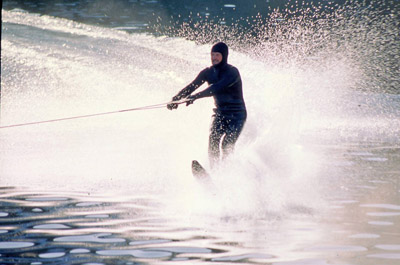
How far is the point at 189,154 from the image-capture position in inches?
552

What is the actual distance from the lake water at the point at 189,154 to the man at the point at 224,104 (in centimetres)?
25

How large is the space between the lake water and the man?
25 centimetres

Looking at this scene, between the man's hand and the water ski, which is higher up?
the man's hand

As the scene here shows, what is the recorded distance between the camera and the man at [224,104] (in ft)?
32.8

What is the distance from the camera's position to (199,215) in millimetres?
8750

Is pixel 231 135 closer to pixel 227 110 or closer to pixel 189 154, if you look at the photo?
pixel 227 110

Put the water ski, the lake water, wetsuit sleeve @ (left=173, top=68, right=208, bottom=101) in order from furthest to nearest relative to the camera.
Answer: wetsuit sleeve @ (left=173, top=68, right=208, bottom=101) < the water ski < the lake water

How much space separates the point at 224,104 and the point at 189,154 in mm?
4013

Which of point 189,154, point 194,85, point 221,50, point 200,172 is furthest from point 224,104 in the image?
point 189,154

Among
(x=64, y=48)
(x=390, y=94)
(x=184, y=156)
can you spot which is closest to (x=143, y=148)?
(x=184, y=156)

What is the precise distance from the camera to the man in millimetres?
10008

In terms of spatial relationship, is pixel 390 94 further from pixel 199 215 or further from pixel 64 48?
pixel 199 215

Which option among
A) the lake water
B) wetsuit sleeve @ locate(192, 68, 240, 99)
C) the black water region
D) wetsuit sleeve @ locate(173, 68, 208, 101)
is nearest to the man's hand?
wetsuit sleeve @ locate(173, 68, 208, 101)

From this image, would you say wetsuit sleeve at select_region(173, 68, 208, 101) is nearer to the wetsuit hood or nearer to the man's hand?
the man's hand
